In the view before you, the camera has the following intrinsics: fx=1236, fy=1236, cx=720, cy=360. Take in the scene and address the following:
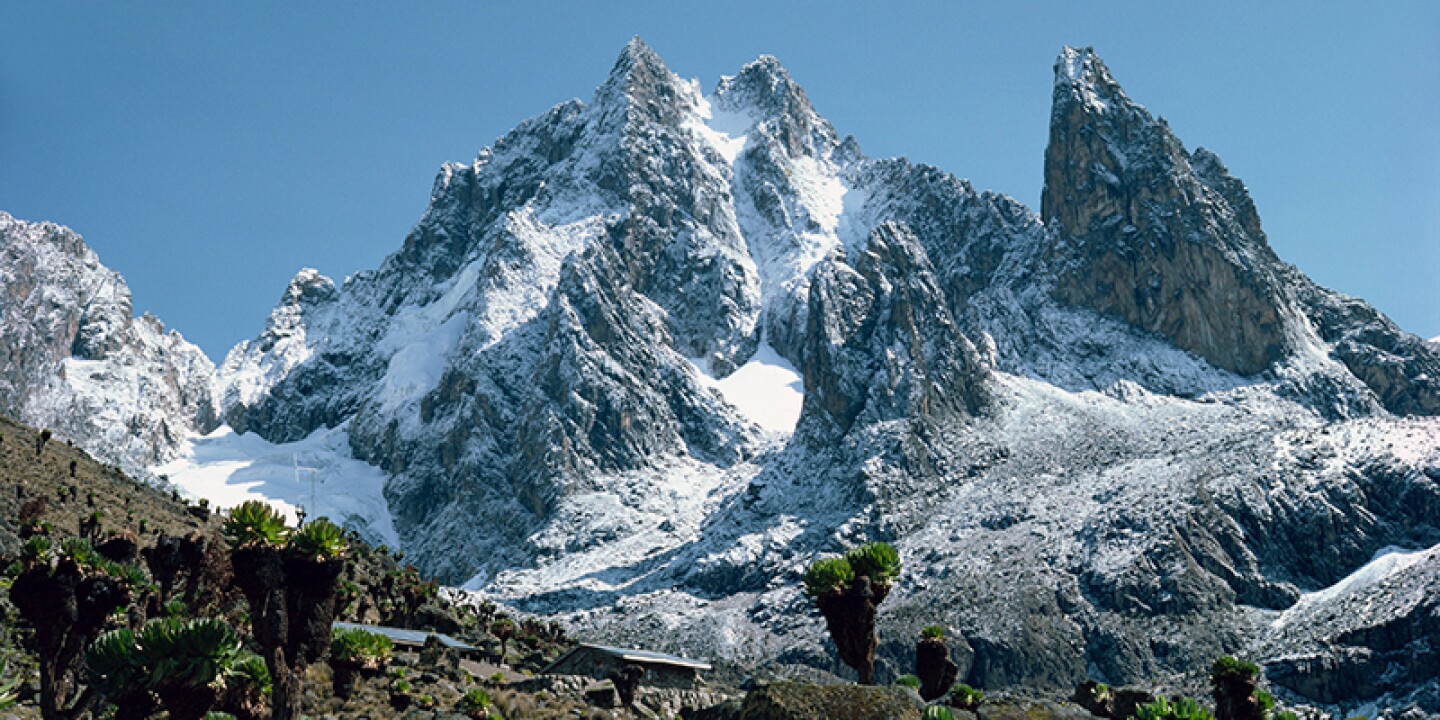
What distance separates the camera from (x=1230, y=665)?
5241 centimetres

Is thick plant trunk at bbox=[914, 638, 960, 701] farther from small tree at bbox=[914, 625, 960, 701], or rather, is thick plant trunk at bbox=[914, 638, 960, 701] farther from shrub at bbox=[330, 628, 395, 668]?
shrub at bbox=[330, 628, 395, 668]

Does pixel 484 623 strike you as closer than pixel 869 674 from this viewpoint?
No

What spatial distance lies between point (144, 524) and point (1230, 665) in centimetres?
8114

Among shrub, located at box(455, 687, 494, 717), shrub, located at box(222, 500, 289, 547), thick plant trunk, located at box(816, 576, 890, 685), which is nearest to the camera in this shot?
shrub, located at box(222, 500, 289, 547)

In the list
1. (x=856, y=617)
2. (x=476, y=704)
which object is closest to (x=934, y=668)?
(x=856, y=617)

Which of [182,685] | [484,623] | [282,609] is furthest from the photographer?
[484,623]

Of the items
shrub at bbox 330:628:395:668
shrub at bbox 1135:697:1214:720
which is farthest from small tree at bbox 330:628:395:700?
shrub at bbox 1135:697:1214:720

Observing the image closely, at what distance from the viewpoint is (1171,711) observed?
30.9 m

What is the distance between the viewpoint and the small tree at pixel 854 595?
51.7 metres

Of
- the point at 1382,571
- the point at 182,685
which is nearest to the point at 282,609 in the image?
the point at 182,685

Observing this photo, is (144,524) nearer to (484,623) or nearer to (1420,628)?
(484,623)

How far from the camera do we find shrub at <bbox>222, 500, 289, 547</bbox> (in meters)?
39.9

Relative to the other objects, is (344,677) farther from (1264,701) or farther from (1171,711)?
(1264,701)

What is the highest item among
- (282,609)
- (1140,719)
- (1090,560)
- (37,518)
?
(1090,560)
